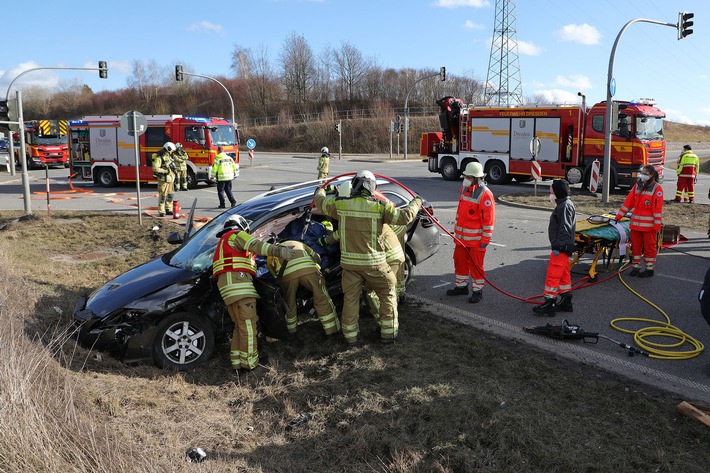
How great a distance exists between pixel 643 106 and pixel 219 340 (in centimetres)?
1786

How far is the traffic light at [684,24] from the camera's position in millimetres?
17453

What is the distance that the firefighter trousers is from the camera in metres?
5.40

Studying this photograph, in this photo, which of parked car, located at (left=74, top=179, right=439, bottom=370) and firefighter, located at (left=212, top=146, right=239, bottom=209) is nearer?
parked car, located at (left=74, top=179, right=439, bottom=370)

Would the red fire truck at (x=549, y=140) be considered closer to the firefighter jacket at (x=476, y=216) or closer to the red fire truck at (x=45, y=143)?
the firefighter jacket at (x=476, y=216)

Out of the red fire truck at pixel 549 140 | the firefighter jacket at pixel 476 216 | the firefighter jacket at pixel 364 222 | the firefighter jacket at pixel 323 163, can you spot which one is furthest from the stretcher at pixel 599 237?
the firefighter jacket at pixel 323 163

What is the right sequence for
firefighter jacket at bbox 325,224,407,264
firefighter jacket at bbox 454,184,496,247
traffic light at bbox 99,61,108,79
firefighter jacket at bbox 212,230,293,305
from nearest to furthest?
1. firefighter jacket at bbox 212,230,293,305
2. firefighter jacket at bbox 325,224,407,264
3. firefighter jacket at bbox 454,184,496,247
4. traffic light at bbox 99,61,108,79

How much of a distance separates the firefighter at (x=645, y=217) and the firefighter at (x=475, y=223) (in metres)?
2.53

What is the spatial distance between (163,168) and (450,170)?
13181mm

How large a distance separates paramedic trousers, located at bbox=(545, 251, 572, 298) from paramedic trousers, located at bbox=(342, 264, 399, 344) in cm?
220

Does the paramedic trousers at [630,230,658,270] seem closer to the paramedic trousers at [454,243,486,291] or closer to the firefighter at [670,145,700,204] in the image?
the paramedic trousers at [454,243,486,291]

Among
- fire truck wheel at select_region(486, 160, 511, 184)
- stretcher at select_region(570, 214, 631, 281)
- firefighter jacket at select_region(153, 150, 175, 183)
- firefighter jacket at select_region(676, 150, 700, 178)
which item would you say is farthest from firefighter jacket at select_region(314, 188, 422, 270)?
fire truck wheel at select_region(486, 160, 511, 184)

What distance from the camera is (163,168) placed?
14422 millimetres

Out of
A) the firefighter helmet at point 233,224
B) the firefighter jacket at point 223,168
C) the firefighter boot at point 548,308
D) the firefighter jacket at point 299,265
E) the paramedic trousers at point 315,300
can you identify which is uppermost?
the firefighter jacket at point 223,168

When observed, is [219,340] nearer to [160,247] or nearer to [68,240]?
[160,247]
